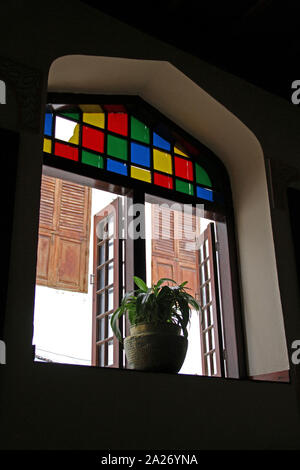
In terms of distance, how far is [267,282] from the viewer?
3.82 metres

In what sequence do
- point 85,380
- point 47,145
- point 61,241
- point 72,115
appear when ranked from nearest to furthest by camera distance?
point 85,380 → point 47,145 → point 72,115 → point 61,241

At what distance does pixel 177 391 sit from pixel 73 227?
6.73 ft

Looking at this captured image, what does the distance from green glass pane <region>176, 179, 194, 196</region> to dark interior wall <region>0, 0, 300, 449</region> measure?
66cm

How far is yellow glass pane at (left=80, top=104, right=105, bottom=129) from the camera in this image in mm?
3857

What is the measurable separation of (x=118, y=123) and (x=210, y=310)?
1.62m

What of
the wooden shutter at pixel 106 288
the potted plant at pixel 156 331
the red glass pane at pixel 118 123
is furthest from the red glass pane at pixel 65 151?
the potted plant at pixel 156 331

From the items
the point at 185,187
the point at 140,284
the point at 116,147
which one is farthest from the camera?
the point at 185,187

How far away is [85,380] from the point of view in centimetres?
267

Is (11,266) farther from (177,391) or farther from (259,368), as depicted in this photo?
(259,368)

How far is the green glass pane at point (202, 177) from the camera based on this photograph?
168 inches

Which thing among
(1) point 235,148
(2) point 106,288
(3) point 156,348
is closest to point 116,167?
(2) point 106,288

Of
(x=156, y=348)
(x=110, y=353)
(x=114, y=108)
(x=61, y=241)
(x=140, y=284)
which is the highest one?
(x=114, y=108)

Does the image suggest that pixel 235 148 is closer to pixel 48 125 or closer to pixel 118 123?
pixel 118 123

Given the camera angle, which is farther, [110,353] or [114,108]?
[114,108]
